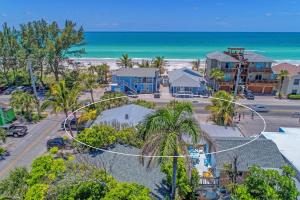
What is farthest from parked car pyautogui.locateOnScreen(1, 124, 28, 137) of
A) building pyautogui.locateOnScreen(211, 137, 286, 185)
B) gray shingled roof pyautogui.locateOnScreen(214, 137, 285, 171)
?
gray shingled roof pyautogui.locateOnScreen(214, 137, 285, 171)

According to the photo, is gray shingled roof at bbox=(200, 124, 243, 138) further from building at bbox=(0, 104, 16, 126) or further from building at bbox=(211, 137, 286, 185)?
building at bbox=(0, 104, 16, 126)

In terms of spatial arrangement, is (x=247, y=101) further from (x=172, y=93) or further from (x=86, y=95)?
(x=86, y=95)

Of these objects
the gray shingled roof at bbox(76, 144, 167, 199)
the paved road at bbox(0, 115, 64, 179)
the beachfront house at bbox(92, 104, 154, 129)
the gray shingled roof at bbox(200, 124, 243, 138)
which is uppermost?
the beachfront house at bbox(92, 104, 154, 129)

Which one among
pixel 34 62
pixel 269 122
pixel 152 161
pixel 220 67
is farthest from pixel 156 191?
pixel 34 62

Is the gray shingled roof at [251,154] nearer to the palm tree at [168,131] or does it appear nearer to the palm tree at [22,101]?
the palm tree at [168,131]

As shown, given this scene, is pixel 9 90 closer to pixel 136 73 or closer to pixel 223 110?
pixel 136 73

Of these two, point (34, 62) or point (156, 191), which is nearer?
point (156, 191)
